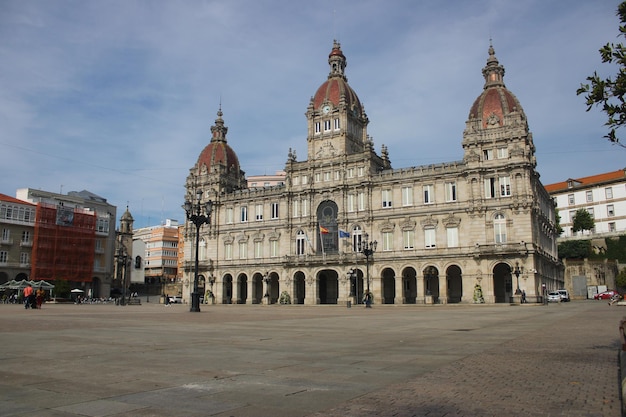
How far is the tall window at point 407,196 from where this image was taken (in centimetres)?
6494

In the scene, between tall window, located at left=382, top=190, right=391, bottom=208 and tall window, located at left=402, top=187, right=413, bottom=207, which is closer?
tall window, located at left=402, top=187, right=413, bottom=207

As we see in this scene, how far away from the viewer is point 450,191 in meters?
62.4

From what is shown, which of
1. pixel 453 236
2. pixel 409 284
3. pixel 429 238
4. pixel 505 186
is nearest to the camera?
pixel 505 186

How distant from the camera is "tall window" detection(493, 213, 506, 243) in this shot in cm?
5862

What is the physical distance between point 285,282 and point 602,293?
148 ft

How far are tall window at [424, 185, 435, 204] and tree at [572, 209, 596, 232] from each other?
4637 centimetres

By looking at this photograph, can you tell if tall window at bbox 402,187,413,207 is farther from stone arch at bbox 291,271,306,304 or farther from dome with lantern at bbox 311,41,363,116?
stone arch at bbox 291,271,306,304

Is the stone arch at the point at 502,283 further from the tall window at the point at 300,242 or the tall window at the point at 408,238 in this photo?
the tall window at the point at 300,242

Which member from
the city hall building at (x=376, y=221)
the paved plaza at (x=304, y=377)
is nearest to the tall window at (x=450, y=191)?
the city hall building at (x=376, y=221)

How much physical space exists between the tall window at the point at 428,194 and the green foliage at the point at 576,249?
129 ft

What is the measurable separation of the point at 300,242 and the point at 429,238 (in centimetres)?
1839

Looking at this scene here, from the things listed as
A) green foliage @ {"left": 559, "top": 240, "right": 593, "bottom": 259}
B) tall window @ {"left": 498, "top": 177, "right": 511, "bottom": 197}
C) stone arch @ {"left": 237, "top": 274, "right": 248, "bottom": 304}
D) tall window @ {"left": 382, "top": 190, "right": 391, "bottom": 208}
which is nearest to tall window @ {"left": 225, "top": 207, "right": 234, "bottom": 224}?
stone arch @ {"left": 237, "top": 274, "right": 248, "bottom": 304}

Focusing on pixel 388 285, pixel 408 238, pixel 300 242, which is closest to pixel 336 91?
pixel 300 242

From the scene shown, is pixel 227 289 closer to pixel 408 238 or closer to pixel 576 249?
pixel 408 238
